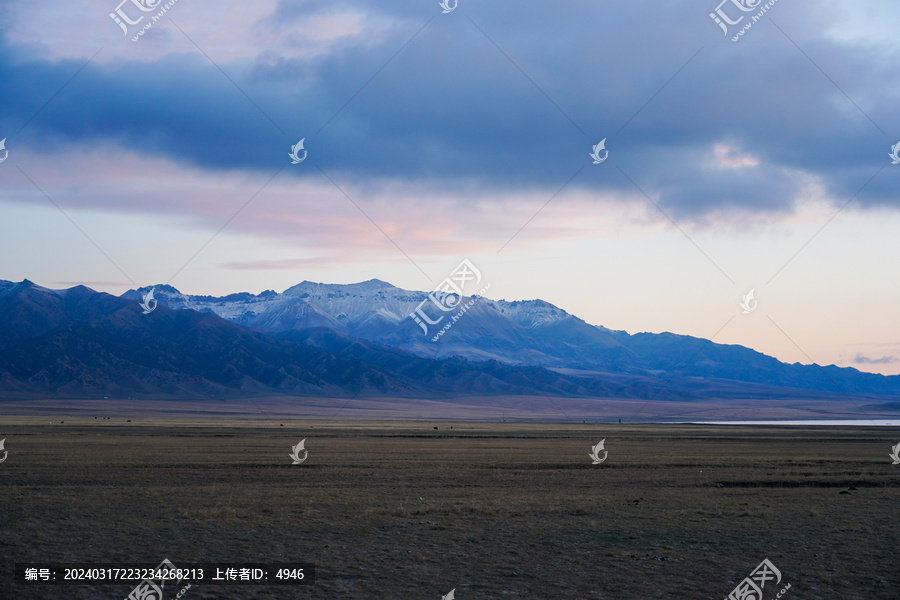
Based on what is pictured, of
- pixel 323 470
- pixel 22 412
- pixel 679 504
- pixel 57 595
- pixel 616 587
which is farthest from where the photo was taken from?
pixel 22 412

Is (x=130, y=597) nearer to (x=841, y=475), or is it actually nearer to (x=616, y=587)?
(x=616, y=587)

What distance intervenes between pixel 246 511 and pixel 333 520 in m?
3.11

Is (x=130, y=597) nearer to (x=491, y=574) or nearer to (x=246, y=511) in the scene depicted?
(x=491, y=574)

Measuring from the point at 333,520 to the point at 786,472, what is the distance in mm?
27094

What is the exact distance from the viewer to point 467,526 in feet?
66.6

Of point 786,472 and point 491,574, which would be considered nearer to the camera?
point 491,574

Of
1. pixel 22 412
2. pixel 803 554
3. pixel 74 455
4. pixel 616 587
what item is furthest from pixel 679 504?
pixel 22 412

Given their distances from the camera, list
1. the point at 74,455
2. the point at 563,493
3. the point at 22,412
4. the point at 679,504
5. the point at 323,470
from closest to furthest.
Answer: the point at 679,504
the point at 563,493
the point at 323,470
the point at 74,455
the point at 22,412

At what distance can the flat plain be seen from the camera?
1445 centimetres

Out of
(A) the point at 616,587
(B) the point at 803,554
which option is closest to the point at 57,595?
(A) the point at 616,587

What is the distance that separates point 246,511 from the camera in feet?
72.6

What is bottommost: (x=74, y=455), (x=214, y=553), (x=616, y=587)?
(x=616, y=587)

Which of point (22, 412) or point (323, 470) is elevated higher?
point (22, 412)

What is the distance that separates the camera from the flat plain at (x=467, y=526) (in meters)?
14.5
